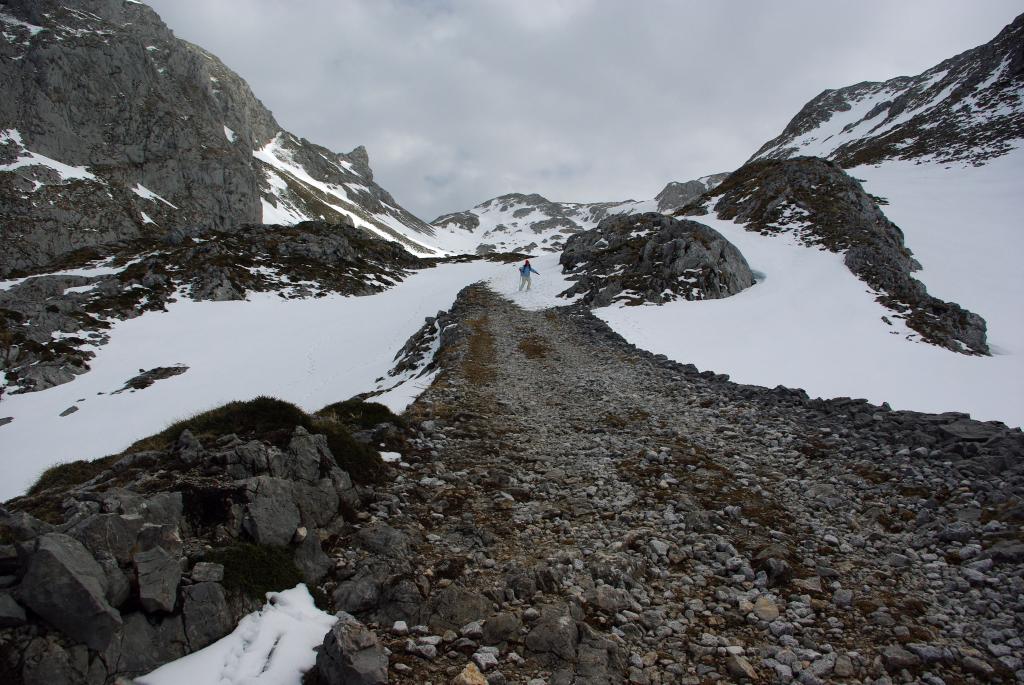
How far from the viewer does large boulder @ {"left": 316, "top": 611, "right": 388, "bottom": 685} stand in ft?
15.6

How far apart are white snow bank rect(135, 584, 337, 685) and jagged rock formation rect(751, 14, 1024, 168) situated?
361ft

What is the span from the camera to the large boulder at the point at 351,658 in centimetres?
476

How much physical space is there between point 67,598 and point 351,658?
2.74m

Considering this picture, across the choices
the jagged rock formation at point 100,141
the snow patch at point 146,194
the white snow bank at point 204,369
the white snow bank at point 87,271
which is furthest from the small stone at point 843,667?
the snow patch at point 146,194

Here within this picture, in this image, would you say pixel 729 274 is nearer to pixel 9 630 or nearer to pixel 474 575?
pixel 474 575

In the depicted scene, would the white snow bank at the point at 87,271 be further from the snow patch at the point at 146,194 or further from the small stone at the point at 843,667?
the small stone at the point at 843,667

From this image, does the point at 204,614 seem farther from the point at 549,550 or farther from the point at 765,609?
the point at 765,609

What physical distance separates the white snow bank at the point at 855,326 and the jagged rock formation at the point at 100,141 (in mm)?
95045

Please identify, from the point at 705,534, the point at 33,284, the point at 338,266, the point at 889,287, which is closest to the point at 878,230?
the point at 889,287

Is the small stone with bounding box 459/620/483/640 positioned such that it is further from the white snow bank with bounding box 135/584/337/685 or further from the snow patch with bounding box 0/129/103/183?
the snow patch with bounding box 0/129/103/183

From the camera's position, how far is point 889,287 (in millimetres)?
33250

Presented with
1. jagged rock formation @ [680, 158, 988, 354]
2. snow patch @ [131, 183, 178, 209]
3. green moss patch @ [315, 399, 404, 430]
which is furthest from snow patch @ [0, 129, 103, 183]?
green moss patch @ [315, 399, 404, 430]

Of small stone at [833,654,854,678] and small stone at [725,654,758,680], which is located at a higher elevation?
small stone at [833,654,854,678]

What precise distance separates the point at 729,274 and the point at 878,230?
18.2 meters
